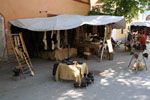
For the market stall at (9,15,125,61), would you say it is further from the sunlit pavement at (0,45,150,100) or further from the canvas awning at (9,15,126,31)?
the sunlit pavement at (0,45,150,100)

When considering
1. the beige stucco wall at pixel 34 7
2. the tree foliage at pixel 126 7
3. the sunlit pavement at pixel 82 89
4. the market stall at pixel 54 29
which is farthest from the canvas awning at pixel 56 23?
the tree foliage at pixel 126 7

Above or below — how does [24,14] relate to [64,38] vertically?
above

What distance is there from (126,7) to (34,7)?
268 inches

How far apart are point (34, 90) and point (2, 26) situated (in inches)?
184

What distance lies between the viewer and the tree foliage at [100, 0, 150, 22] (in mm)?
12016

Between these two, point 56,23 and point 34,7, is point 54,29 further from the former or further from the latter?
point 34,7

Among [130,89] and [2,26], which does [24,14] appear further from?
[130,89]

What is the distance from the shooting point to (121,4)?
12461mm

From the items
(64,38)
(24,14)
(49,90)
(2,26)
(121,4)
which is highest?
(121,4)

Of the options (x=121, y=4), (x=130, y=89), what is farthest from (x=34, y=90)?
(x=121, y=4)

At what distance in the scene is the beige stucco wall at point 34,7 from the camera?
8474mm

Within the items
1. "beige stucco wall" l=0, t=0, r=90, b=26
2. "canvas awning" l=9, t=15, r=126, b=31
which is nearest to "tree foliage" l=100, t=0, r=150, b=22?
"beige stucco wall" l=0, t=0, r=90, b=26

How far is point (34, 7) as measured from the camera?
32.8 feet

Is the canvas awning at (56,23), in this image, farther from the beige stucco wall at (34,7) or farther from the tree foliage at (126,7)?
the tree foliage at (126,7)
